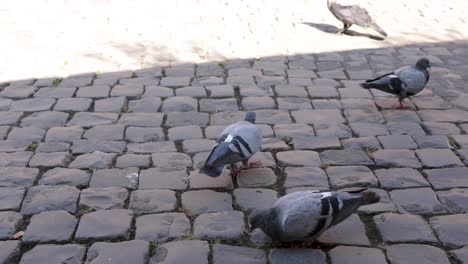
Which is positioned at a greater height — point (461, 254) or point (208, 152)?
point (461, 254)

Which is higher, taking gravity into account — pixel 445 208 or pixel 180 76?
pixel 445 208

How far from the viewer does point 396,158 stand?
461cm

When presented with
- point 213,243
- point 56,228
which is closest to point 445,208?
point 213,243

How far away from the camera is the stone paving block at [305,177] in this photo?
13.8 ft

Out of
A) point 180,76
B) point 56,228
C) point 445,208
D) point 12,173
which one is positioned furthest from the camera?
point 180,76

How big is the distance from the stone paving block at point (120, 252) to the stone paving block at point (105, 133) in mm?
1580

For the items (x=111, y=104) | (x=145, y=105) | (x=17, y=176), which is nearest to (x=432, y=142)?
(x=145, y=105)

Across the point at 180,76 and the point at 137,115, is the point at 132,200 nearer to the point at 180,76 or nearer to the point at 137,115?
the point at 137,115

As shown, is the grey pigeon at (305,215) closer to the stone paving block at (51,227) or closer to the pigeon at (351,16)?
the stone paving block at (51,227)

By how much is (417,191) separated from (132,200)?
1952mm

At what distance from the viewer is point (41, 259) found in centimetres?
336

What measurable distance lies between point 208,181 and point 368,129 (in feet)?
5.47

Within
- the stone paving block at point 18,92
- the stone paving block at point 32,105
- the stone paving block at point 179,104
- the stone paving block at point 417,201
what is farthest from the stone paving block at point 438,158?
the stone paving block at point 18,92

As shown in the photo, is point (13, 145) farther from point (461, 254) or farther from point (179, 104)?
point (461, 254)
